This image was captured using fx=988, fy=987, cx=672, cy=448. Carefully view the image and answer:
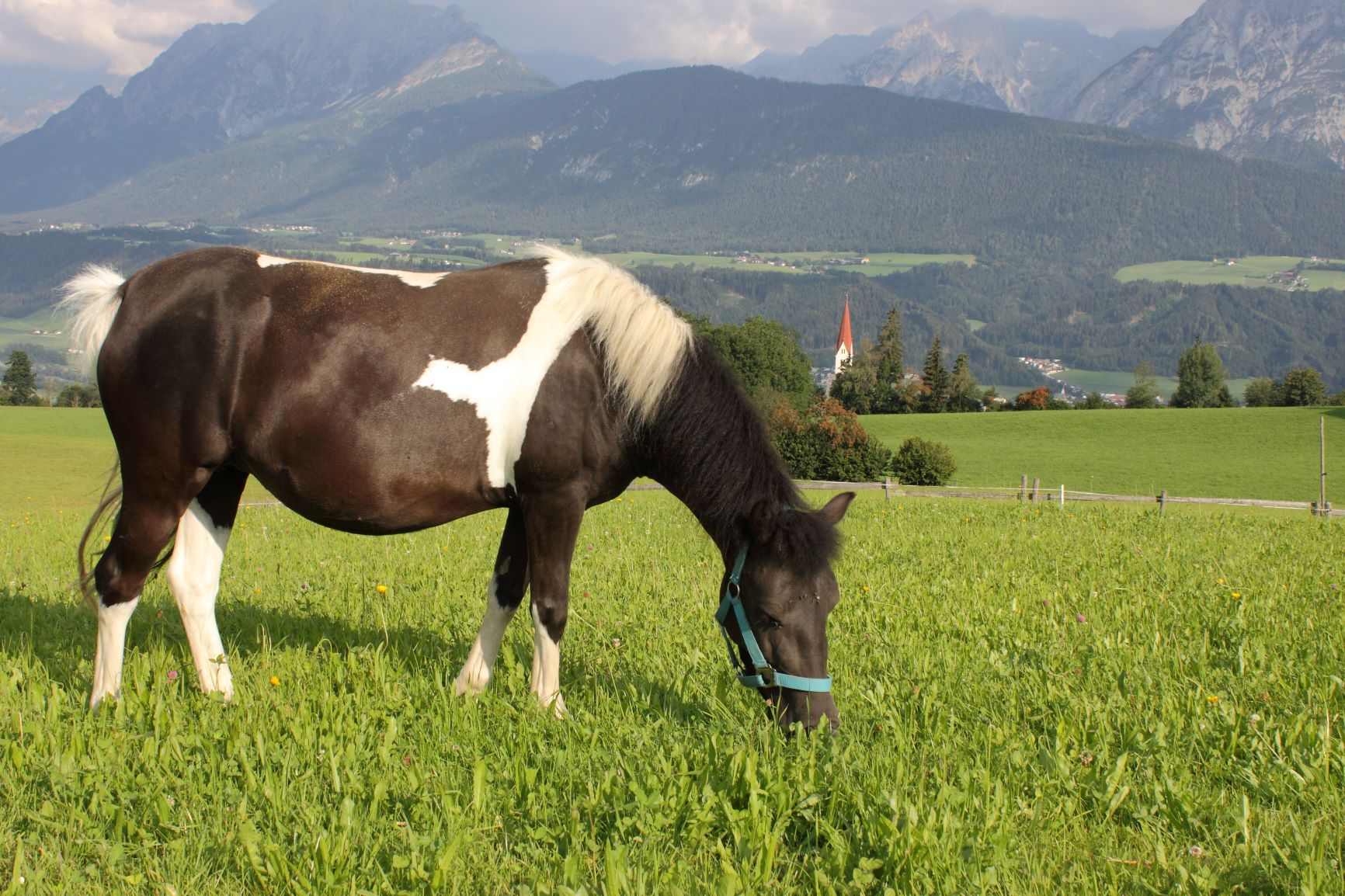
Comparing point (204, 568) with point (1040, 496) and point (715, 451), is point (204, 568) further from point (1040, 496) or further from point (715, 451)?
point (1040, 496)

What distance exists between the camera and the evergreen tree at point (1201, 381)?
94000mm

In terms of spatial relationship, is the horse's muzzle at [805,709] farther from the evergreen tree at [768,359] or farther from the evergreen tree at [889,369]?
the evergreen tree at [889,369]

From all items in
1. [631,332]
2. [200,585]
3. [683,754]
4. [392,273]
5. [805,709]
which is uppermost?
[392,273]

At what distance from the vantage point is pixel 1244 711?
176 inches

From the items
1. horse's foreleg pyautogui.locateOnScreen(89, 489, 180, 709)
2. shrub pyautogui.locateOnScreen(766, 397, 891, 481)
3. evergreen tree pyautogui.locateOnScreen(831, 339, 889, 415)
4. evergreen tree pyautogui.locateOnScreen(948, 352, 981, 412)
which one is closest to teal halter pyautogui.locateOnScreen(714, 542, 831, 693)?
horse's foreleg pyautogui.locateOnScreen(89, 489, 180, 709)

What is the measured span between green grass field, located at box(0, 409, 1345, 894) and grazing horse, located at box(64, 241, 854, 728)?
471mm

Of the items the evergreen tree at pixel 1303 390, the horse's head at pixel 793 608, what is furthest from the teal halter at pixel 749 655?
the evergreen tree at pixel 1303 390

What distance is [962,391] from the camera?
93875mm

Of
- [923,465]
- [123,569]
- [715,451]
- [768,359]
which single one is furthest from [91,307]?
[768,359]

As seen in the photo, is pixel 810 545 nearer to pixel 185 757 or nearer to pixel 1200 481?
pixel 185 757

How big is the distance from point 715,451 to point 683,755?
1.39 metres

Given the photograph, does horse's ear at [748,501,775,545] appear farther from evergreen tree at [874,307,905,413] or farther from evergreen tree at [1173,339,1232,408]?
evergreen tree at [1173,339,1232,408]

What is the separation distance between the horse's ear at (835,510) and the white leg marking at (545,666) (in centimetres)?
146

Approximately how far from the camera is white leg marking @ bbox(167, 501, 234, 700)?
16.4 feet
